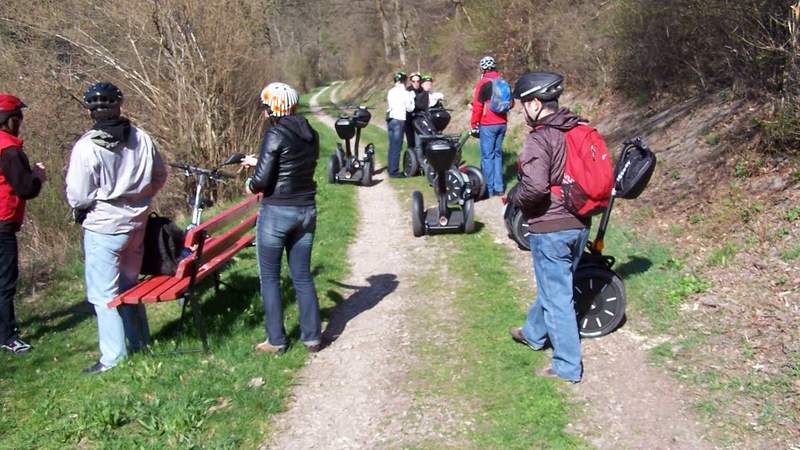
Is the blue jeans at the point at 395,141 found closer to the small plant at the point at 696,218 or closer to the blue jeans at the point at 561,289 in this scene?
the small plant at the point at 696,218

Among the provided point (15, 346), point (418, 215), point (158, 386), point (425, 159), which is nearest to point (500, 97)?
point (425, 159)

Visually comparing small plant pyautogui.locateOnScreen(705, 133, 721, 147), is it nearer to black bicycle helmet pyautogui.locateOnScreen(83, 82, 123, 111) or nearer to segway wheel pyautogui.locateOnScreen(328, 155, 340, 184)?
segway wheel pyautogui.locateOnScreen(328, 155, 340, 184)

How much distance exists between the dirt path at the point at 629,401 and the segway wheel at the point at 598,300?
0.10m

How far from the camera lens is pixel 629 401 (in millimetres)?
4629

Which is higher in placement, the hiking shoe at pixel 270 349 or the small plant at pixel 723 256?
the small plant at pixel 723 256

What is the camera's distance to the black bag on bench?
5699 mm

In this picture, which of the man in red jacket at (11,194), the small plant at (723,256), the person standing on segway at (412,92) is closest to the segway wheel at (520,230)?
the small plant at (723,256)

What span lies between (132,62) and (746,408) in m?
11.1

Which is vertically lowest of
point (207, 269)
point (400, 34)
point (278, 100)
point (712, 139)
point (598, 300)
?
point (598, 300)

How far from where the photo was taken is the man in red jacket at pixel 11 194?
5.86m

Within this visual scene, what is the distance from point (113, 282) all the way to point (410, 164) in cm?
832

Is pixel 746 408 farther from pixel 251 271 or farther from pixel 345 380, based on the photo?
pixel 251 271

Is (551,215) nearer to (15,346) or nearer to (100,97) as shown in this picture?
(100,97)

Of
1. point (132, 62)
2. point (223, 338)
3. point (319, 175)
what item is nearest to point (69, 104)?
point (132, 62)
